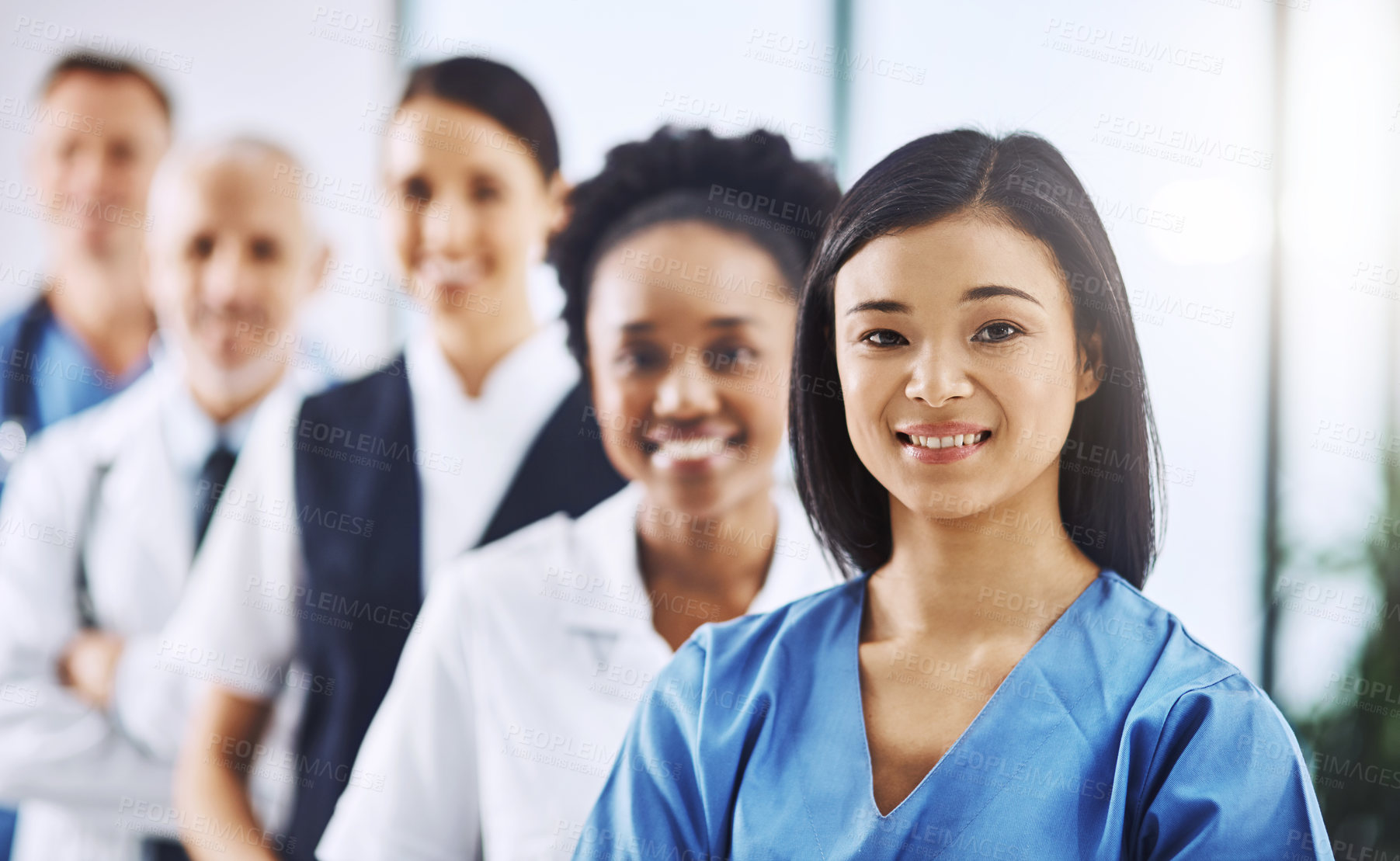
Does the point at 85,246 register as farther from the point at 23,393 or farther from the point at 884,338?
the point at 884,338

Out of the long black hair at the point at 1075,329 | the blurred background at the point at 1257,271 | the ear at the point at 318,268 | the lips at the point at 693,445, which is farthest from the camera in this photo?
the ear at the point at 318,268

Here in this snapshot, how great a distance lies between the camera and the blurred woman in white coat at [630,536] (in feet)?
5.78

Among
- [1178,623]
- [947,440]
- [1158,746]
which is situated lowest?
[1158,746]

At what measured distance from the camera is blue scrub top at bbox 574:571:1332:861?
1.12 m

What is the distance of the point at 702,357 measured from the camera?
176 cm

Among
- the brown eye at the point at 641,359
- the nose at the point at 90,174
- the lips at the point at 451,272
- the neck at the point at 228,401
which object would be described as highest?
the nose at the point at 90,174

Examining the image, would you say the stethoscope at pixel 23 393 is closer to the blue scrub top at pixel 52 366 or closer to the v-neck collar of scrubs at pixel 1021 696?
the blue scrub top at pixel 52 366

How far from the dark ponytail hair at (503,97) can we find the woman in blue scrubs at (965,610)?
747 millimetres

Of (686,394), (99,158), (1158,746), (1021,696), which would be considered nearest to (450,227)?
(686,394)

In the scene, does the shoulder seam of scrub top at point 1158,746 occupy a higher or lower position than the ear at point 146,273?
lower

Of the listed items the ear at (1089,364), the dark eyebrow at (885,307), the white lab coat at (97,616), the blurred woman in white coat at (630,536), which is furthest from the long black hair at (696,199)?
the white lab coat at (97,616)

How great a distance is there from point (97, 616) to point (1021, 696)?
1.88 meters

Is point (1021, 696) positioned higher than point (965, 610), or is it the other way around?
point (965, 610)

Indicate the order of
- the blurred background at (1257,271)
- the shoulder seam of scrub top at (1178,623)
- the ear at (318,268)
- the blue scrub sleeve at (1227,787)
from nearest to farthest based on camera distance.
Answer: the blue scrub sleeve at (1227,787)
the shoulder seam of scrub top at (1178,623)
the blurred background at (1257,271)
the ear at (318,268)
